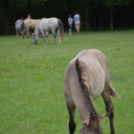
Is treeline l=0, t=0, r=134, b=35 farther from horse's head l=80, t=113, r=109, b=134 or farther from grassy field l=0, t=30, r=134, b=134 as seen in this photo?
horse's head l=80, t=113, r=109, b=134

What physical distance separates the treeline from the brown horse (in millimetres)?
23221

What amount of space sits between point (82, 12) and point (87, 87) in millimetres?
30872

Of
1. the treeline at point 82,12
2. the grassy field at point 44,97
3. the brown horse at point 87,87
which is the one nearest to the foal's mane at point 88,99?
the brown horse at point 87,87

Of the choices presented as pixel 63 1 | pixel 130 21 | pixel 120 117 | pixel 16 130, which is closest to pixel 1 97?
pixel 16 130

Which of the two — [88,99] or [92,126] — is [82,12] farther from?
[92,126]

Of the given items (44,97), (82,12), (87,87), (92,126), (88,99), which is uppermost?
(82,12)

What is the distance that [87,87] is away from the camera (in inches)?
119

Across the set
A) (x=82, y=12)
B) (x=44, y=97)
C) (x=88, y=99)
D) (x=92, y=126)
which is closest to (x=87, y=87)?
(x=88, y=99)

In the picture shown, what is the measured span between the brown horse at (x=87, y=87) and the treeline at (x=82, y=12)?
2322 centimetres

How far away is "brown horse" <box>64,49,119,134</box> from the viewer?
2.64m

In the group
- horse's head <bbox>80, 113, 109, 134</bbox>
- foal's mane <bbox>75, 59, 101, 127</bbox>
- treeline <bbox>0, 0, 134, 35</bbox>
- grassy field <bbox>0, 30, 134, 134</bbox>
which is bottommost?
grassy field <bbox>0, 30, 134, 134</bbox>

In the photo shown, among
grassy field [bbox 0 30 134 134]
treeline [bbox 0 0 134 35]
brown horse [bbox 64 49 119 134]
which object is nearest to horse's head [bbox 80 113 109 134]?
brown horse [bbox 64 49 119 134]

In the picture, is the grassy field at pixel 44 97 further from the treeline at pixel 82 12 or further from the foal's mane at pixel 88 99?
the treeline at pixel 82 12

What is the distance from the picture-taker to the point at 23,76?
26.5 ft
